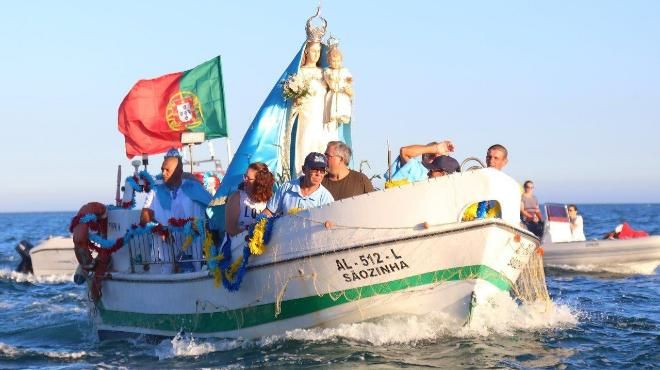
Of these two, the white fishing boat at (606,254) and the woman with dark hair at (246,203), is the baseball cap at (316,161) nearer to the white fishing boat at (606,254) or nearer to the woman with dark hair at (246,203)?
the woman with dark hair at (246,203)

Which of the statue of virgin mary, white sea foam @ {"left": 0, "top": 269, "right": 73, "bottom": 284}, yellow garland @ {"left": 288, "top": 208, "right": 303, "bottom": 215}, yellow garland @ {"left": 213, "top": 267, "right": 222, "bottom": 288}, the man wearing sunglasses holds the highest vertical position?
the statue of virgin mary

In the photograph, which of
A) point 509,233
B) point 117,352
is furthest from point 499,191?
point 117,352

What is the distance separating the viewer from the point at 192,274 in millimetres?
11766

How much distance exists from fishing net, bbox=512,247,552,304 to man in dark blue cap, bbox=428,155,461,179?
1286 mm

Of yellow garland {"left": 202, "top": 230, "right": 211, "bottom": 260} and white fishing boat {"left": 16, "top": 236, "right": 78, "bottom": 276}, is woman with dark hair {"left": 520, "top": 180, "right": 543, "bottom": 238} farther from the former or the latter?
yellow garland {"left": 202, "top": 230, "right": 211, "bottom": 260}

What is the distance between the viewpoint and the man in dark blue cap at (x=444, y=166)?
11078 mm

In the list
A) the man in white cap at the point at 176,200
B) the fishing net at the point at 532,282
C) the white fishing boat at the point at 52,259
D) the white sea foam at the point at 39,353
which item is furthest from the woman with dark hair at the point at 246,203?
the white fishing boat at the point at 52,259

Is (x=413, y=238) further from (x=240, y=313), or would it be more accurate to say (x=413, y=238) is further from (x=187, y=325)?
(x=187, y=325)

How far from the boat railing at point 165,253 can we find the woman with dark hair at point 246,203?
1.12 metres

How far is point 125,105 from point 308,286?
6.51 m

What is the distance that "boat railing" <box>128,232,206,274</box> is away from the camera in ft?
41.2

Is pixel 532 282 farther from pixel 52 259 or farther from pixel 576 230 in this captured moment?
pixel 52 259

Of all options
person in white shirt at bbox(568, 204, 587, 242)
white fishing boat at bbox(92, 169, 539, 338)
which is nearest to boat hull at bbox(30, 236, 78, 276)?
person in white shirt at bbox(568, 204, 587, 242)

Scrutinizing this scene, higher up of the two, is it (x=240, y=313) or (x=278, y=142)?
(x=278, y=142)
